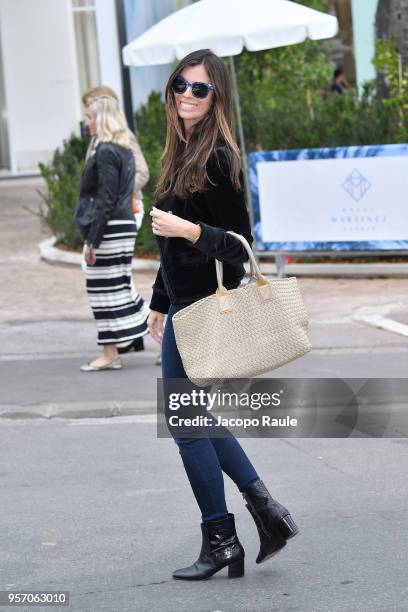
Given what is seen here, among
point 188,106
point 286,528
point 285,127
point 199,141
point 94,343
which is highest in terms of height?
point 188,106

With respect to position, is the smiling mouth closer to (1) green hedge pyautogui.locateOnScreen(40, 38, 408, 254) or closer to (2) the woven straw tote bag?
(2) the woven straw tote bag

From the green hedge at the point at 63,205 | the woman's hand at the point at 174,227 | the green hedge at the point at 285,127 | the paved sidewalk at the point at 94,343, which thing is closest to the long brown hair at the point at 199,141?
the woman's hand at the point at 174,227

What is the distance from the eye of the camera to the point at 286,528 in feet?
16.6

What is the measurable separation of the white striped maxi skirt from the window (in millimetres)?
20959

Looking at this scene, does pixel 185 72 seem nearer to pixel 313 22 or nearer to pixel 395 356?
pixel 395 356

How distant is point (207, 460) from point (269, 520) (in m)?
0.34

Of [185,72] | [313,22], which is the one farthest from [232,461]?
[313,22]

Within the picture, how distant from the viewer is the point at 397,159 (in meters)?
12.2

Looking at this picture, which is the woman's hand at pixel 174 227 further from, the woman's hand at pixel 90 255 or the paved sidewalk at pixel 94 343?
the woman's hand at pixel 90 255

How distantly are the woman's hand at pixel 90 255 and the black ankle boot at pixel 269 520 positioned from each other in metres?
4.38

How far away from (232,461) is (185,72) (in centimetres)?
144

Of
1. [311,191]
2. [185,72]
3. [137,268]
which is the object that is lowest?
[137,268]
